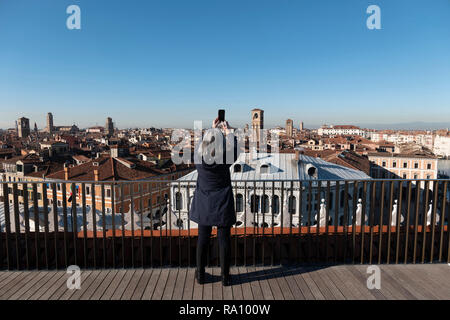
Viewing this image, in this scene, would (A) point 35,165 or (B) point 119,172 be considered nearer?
(B) point 119,172

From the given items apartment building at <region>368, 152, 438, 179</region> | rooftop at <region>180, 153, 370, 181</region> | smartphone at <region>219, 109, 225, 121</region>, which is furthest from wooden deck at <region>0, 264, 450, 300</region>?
apartment building at <region>368, 152, 438, 179</region>

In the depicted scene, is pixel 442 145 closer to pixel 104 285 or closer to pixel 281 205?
pixel 281 205

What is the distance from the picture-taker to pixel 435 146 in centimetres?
11869

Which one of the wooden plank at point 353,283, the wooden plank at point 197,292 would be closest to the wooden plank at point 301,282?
the wooden plank at point 353,283

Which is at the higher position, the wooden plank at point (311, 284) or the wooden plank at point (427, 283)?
the wooden plank at point (311, 284)

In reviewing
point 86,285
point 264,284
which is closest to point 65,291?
point 86,285

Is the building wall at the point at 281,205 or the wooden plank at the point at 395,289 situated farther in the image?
the building wall at the point at 281,205

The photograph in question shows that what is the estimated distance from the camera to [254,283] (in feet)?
10.9

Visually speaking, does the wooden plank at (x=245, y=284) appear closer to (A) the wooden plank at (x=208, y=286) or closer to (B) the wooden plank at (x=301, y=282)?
(A) the wooden plank at (x=208, y=286)

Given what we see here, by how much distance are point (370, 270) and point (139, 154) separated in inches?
1995

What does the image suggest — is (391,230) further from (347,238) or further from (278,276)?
(278,276)

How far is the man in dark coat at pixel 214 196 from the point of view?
294 centimetres
